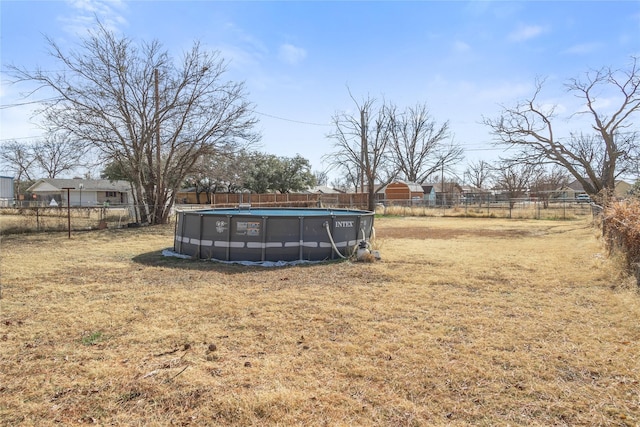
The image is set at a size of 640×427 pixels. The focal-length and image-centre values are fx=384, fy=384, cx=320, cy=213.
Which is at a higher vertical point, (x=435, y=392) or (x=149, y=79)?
(x=149, y=79)

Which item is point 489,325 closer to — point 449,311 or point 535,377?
point 449,311

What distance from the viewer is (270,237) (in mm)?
8016

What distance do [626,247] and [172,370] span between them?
6.76 meters

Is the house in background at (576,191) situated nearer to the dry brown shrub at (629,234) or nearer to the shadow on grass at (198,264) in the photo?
the dry brown shrub at (629,234)

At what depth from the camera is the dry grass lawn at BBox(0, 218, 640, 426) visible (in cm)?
250

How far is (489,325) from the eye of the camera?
160 inches

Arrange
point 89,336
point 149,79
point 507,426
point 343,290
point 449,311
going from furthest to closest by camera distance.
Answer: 1. point 149,79
2. point 343,290
3. point 449,311
4. point 89,336
5. point 507,426

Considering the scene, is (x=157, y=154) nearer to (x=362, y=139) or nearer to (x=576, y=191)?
(x=362, y=139)

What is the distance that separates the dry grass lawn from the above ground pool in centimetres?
136

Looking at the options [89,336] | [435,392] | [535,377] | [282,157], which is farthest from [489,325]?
[282,157]

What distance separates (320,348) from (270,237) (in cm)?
470

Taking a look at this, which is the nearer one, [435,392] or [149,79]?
[435,392]

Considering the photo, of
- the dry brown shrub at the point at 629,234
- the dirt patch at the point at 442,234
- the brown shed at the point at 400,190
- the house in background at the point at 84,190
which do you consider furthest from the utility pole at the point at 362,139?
the house in background at the point at 84,190

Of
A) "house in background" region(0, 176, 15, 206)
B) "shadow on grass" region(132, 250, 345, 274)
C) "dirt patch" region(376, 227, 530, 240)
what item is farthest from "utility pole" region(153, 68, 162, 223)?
"house in background" region(0, 176, 15, 206)
